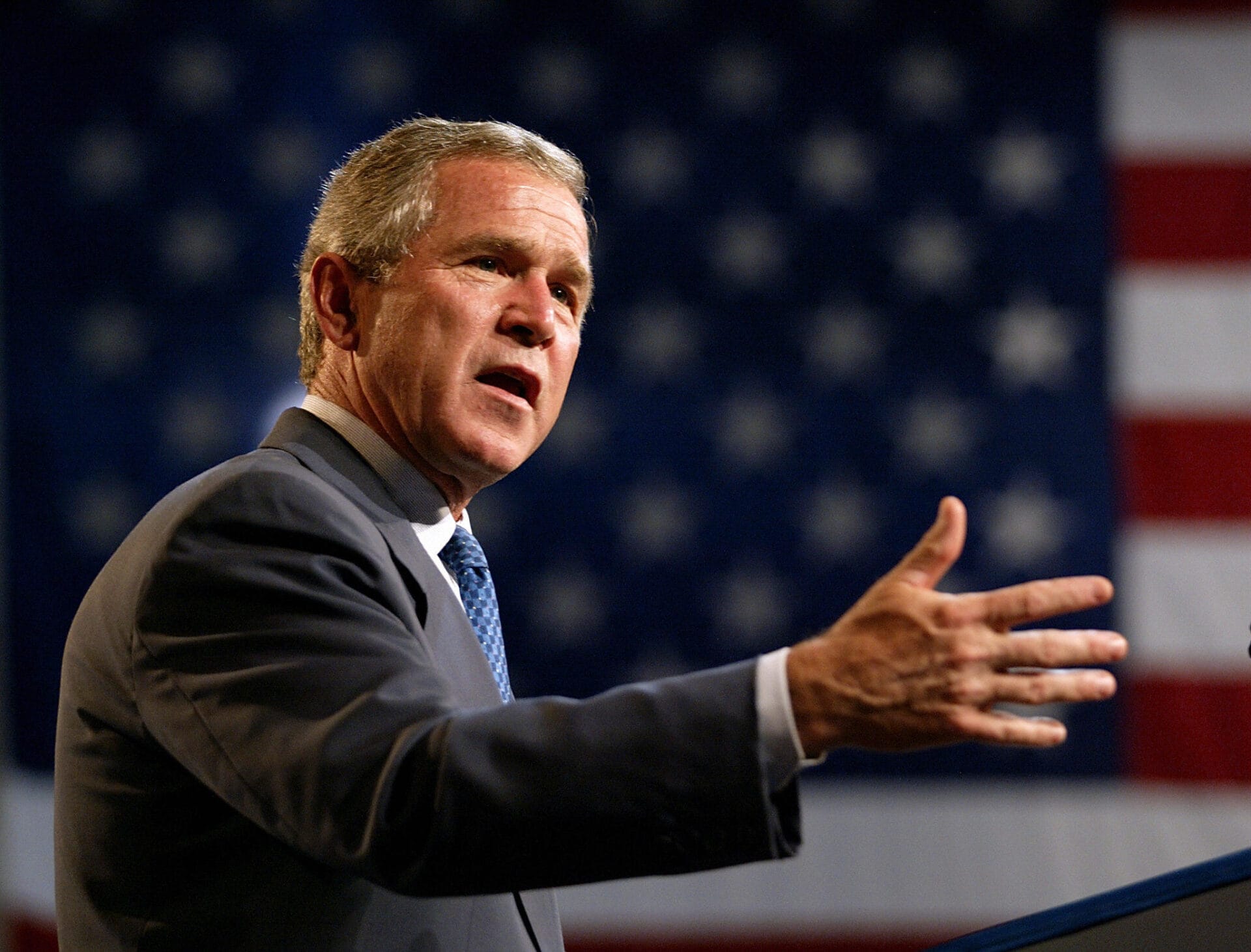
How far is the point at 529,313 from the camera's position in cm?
134

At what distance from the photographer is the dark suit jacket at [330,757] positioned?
75cm

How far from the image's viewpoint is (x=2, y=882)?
318 cm

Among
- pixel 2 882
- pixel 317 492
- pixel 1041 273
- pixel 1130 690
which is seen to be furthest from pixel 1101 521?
pixel 2 882

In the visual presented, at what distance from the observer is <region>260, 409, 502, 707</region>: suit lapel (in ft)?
3.43

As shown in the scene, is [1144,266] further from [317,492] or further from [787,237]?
[317,492]

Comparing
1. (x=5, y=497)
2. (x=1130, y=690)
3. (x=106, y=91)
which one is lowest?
(x=1130, y=690)

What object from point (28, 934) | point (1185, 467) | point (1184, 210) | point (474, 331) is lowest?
point (28, 934)

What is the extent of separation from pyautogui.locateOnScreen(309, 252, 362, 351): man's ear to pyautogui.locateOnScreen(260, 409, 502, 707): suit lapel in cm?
19

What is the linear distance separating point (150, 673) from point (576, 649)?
2164 millimetres

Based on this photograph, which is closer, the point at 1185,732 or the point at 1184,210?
the point at 1185,732

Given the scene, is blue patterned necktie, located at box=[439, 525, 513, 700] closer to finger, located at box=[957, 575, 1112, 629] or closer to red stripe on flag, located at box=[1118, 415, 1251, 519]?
finger, located at box=[957, 575, 1112, 629]

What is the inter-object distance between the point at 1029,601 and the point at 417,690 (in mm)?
360

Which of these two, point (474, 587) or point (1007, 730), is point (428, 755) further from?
point (474, 587)

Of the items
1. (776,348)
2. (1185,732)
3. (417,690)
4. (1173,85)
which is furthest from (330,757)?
(1173,85)
